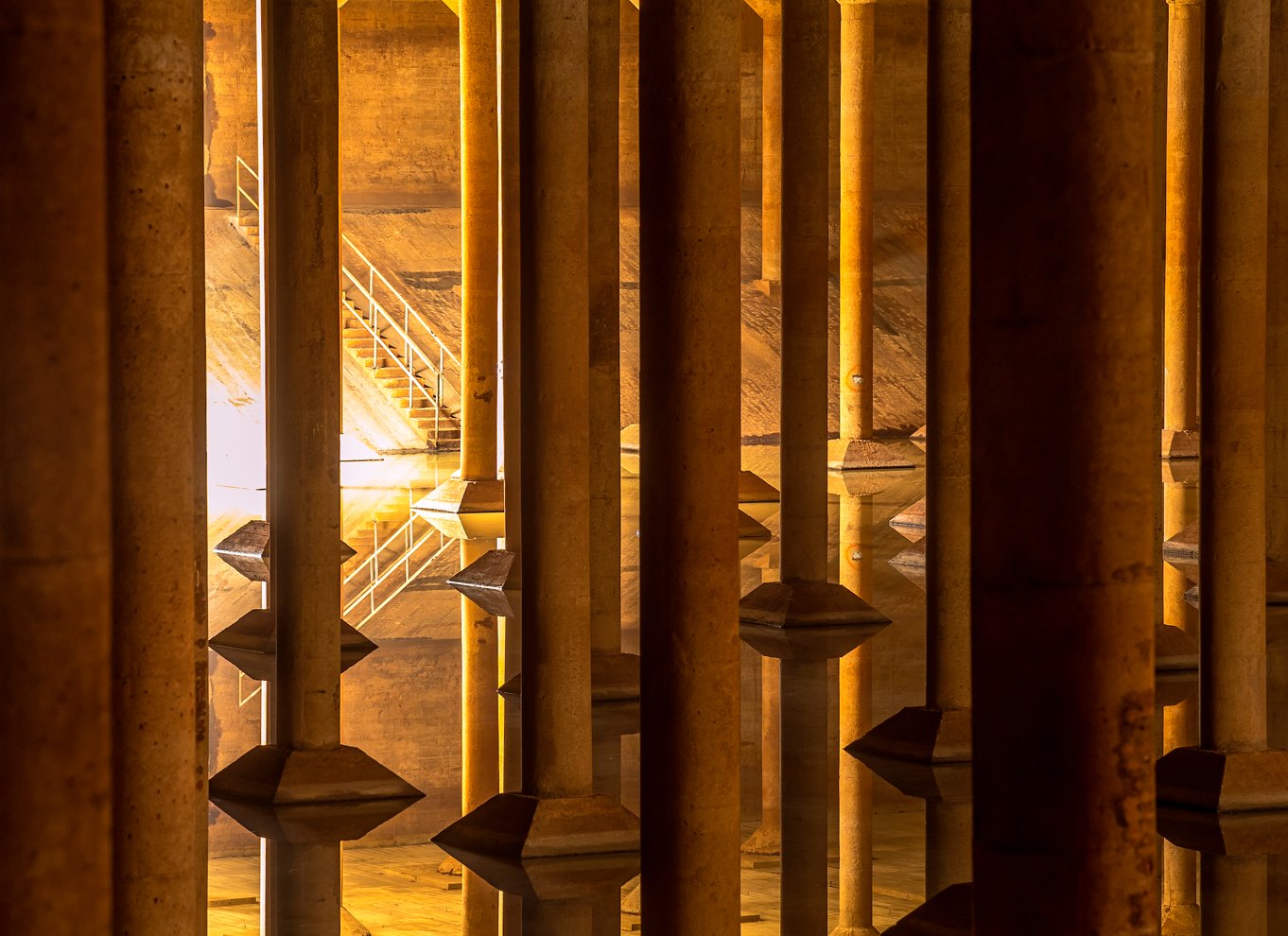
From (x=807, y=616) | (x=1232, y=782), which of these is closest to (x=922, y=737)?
(x=1232, y=782)

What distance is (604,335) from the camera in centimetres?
1242

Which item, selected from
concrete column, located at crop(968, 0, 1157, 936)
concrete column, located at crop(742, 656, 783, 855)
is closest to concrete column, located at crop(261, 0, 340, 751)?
concrete column, located at crop(742, 656, 783, 855)

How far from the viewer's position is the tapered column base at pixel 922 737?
10406mm

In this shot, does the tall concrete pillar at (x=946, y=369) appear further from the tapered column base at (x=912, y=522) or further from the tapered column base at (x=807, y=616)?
the tapered column base at (x=912, y=522)

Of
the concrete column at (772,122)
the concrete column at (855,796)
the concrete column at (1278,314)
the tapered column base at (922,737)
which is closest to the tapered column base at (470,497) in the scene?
the concrete column at (855,796)

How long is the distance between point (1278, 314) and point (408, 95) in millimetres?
21837

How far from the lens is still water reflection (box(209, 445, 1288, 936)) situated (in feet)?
27.1

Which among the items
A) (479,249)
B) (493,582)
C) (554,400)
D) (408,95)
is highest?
(408,95)

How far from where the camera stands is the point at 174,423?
5.89 meters

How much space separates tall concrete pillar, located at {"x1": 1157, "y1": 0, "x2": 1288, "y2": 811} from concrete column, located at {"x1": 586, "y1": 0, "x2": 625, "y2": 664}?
3.49 m

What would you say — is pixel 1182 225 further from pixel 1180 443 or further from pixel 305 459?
pixel 305 459

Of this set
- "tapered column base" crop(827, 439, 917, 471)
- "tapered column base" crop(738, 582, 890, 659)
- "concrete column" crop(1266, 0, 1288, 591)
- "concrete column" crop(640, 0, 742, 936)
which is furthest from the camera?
"tapered column base" crop(827, 439, 917, 471)

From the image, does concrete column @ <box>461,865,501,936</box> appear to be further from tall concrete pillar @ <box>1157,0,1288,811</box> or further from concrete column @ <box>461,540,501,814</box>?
tall concrete pillar @ <box>1157,0,1288,811</box>

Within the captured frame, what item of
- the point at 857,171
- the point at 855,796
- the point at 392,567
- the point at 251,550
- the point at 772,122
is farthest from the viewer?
the point at 772,122
